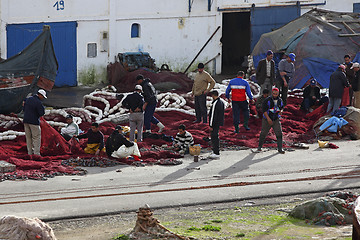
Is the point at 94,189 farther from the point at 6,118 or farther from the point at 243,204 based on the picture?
the point at 6,118

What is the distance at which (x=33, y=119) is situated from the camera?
15.6m

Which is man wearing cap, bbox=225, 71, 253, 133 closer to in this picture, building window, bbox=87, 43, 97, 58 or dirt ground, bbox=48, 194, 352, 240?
dirt ground, bbox=48, 194, 352, 240

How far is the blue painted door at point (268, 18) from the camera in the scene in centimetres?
2872

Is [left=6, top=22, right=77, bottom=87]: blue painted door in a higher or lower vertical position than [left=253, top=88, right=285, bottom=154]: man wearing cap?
higher

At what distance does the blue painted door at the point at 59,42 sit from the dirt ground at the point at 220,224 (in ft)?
60.2

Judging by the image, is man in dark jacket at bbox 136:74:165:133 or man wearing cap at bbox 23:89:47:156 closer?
man wearing cap at bbox 23:89:47:156

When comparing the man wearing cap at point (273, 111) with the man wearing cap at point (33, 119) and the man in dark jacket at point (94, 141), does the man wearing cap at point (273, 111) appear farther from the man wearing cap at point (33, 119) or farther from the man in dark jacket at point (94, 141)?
the man wearing cap at point (33, 119)

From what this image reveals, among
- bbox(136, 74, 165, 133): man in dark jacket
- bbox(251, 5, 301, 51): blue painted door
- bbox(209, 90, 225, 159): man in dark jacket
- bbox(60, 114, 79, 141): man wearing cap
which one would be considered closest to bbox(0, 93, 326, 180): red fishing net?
bbox(60, 114, 79, 141): man wearing cap

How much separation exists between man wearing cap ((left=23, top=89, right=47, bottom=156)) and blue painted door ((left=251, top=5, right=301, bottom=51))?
15051 mm

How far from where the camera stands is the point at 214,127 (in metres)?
15.6

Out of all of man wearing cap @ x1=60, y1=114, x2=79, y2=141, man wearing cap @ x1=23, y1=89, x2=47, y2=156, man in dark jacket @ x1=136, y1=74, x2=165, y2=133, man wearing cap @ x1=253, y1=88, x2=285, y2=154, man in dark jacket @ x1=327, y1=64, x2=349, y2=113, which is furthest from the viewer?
man in dark jacket @ x1=327, y1=64, x2=349, y2=113

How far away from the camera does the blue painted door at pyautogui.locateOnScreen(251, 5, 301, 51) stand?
28.7 meters

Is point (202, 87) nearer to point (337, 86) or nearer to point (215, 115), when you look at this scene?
point (215, 115)

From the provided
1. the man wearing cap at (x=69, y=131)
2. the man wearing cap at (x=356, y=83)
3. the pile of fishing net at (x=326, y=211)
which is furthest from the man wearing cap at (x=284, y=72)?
the pile of fishing net at (x=326, y=211)
